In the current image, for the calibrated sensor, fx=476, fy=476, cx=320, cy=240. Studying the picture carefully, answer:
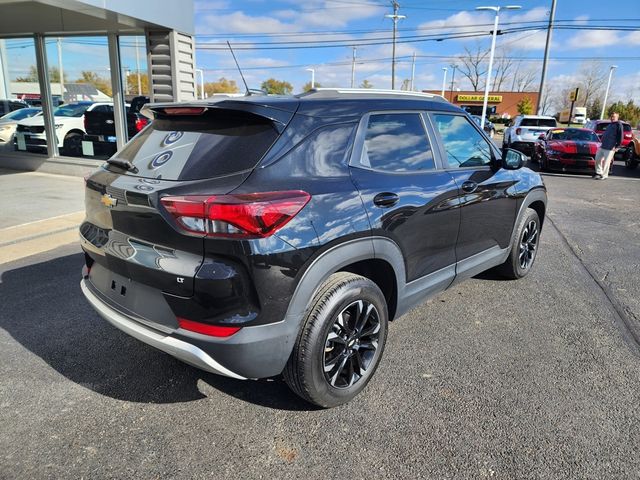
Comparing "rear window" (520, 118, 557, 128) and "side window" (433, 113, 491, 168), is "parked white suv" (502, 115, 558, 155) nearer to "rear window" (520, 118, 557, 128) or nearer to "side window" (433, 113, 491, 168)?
"rear window" (520, 118, 557, 128)

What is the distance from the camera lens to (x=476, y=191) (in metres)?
3.75

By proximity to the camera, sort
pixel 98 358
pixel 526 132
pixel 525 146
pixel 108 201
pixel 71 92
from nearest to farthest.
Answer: pixel 108 201 → pixel 98 358 → pixel 71 92 → pixel 525 146 → pixel 526 132

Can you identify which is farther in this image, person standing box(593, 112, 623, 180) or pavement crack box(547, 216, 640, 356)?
person standing box(593, 112, 623, 180)

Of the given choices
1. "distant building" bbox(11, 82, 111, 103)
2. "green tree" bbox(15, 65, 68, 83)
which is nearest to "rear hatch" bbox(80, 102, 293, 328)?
"distant building" bbox(11, 82, 111, 103)

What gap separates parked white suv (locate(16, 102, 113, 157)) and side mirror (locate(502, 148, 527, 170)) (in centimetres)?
1008

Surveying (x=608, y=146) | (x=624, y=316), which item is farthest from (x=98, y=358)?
(x=608, y=146)

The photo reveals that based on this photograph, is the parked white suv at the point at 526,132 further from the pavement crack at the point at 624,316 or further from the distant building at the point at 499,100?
the distant building at the point at 499,100

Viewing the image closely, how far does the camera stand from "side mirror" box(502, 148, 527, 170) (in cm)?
419

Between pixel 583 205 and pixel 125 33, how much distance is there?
33.9 ft

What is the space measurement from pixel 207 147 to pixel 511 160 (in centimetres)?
285

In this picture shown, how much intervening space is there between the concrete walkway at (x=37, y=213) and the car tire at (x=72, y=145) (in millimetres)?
911

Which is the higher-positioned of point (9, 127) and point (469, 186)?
point (469, 186)

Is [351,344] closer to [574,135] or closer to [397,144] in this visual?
[397,144]

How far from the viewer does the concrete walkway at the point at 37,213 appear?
19.5 ft
